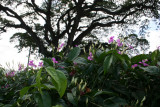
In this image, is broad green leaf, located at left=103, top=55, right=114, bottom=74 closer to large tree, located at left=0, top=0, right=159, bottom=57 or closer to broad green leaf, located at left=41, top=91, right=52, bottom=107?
broad green leaf, located at left=41, top=91, right=52, bottom=107

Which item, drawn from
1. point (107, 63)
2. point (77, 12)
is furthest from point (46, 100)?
point (77, 12)

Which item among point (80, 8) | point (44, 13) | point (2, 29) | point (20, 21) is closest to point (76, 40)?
point (80, 8)

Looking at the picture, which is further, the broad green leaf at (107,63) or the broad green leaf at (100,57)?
the broad green leaf at (100,57)

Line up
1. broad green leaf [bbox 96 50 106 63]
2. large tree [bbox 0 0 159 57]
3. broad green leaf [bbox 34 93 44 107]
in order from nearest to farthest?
broad green leaf [bbox 34 93 44 107], broad green leaf [bbox 96 50 106 63], large tree [bbox 0 0 159 57]

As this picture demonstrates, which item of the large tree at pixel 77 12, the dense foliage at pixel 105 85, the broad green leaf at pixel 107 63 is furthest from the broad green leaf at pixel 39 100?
the large tree at pixel 77 12

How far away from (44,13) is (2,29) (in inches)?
138

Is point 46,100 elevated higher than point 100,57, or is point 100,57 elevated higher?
point 100,57

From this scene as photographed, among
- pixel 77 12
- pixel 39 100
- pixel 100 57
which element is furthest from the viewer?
pixel 77 12

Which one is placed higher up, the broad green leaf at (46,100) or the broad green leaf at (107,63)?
the broad green leaf at (107,63)

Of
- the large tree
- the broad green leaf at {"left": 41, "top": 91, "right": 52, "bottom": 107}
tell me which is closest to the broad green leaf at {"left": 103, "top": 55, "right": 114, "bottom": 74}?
the broad green leaf at {"left": 41, "top": 91, "right": 52, "bottom": 107}

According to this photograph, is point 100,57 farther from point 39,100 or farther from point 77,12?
point 77,12

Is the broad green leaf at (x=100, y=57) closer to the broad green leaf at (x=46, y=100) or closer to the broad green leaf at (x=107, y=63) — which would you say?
the broad green leaf at (x=107, y=63)

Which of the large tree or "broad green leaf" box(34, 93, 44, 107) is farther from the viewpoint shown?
the large tree

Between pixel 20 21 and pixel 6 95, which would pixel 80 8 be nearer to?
pixel 20 21
